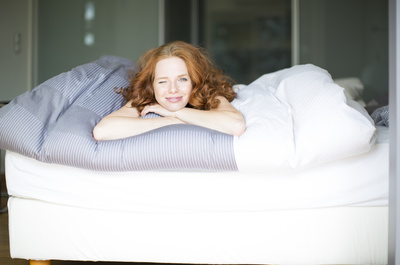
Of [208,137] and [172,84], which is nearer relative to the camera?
[208,137]

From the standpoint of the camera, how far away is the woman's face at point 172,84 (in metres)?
1.88

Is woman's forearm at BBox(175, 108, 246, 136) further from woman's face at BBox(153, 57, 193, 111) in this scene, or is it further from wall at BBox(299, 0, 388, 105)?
wall at BBox(299, 0, 388, 105)

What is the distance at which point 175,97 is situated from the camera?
74.4 inches

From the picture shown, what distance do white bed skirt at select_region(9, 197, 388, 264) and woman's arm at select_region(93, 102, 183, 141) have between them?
10.3 inches

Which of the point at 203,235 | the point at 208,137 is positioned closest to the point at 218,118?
the point at 208,137

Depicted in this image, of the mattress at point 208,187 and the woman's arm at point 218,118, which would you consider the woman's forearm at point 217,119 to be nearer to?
the woman's arm at point 218,118

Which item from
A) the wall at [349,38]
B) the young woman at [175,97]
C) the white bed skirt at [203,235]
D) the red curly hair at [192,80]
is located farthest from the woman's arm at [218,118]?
the wall at [349,38]

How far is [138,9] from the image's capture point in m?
4.61

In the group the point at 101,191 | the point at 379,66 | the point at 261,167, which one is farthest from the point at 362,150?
the point at 379,66

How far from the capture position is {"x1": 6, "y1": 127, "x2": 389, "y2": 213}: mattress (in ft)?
5.09

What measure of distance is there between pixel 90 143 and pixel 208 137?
394 millimetres

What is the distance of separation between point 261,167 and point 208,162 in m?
0.17

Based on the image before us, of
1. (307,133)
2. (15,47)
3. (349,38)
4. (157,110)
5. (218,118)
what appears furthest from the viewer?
(349,38)

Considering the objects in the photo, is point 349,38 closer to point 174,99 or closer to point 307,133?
point 174,99
